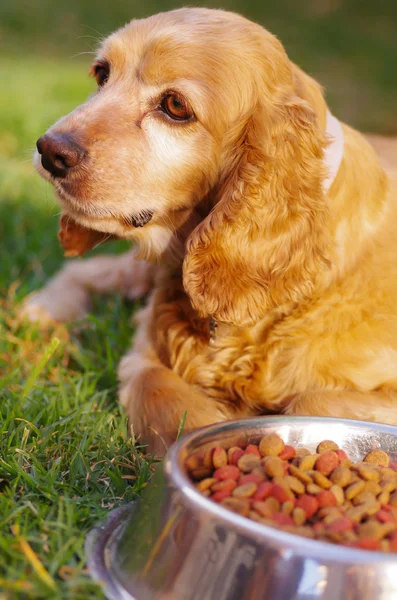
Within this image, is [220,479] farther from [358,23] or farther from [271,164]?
[358,23]

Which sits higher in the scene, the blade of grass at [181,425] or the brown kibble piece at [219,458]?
the brown kibble piece at [219,458]

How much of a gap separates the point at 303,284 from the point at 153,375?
616 mm

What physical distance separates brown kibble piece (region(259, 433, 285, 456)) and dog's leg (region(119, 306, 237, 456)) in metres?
0.43

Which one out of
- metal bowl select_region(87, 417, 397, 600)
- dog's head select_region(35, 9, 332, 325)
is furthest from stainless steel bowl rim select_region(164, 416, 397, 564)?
dog's head select_region(35, 9, 332, 325)

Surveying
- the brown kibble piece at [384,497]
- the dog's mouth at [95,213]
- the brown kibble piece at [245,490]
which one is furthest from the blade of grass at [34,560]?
the dog's mouth at [95,213]

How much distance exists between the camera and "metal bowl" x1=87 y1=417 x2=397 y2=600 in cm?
146

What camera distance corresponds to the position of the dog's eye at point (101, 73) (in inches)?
105

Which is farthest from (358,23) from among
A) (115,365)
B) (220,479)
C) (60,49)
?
(220,479)

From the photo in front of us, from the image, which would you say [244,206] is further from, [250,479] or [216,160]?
[250,479]

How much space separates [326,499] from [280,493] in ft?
0.35

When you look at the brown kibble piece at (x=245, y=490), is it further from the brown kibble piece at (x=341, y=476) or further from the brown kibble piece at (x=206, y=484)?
the brown kibble piece at (x=341, y=476)

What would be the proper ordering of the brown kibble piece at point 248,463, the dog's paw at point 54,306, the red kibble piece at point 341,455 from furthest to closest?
the dog's paw at point 54,306
the red kibble piece at point 341,455
the brown kibble piece at point 248,463

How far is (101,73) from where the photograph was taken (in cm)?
270

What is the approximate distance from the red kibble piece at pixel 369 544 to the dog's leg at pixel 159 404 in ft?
2.84
